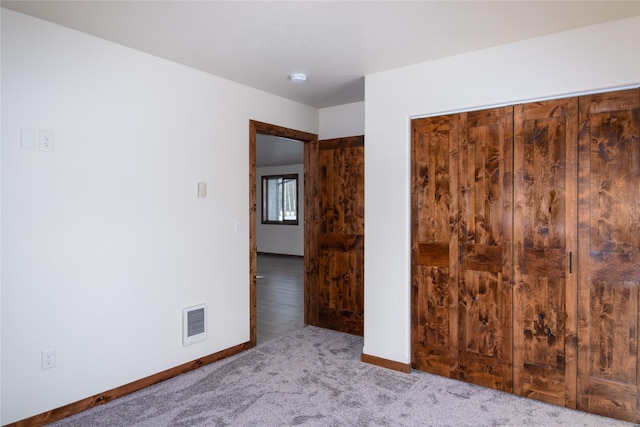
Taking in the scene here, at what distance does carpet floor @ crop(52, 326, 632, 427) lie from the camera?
2.46 meters

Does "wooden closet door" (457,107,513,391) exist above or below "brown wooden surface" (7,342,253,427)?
above

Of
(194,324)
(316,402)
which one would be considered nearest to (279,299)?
(194,324)

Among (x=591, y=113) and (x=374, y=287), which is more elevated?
(x=591, y=113)

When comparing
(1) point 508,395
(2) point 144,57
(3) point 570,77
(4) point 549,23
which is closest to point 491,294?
(1) point 508,395

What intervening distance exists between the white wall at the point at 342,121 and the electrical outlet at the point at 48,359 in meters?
3.16

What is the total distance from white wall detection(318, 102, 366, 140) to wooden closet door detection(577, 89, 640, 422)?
6.96 feet

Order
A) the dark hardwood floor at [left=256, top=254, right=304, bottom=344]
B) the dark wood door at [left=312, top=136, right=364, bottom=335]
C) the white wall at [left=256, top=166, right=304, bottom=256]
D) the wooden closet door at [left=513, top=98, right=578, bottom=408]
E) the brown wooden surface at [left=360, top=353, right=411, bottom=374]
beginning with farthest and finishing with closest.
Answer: the white wall at [left=256, top=166, right=304, bottom=256]
the dark hardwood floor at [left=256, top=254, right=304, bottom=344]
the dark wood door at [left=312, top=136, right=364, bottom=335]
the brown wooden surface at [left=360, top=353, right=411, bottom=374]
the wooden closet door at [left=513, top=98, right=578, bottom=408]

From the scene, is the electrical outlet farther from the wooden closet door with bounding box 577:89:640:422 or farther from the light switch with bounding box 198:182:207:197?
the wooden closet door with bounding box 577:89:640:422

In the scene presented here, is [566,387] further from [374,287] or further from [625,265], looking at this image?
[374,287]

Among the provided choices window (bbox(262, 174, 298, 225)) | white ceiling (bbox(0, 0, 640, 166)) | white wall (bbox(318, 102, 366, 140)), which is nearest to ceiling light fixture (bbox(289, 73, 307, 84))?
white ceiling (bbox(0, 0, 640, 166))

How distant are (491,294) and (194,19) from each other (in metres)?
2.66

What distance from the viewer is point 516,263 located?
2.79m

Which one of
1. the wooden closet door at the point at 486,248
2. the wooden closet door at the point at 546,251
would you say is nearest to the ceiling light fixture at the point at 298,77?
the wooden closet door at the point at 486,248

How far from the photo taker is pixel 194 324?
3.26 meters
